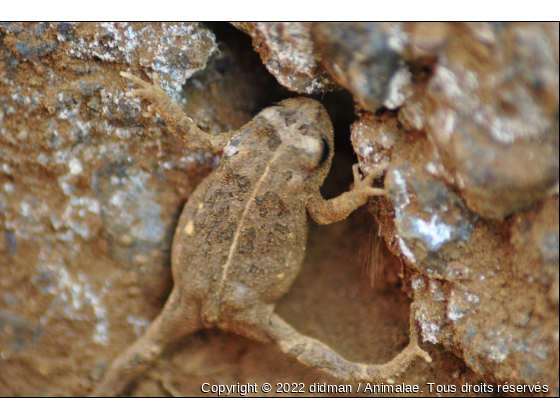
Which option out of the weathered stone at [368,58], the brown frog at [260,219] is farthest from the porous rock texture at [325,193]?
the brown frog at [260,219]

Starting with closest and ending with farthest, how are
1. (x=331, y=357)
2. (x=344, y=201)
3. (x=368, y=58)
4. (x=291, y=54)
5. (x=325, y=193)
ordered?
(x=368, y=58) < (x=291, y=54) < (x=344, y=201) < (x=331, y=357) < (x=325, y=193)

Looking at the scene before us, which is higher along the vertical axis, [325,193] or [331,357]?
[325,193]

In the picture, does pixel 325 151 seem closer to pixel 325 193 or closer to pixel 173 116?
pixel 325 193

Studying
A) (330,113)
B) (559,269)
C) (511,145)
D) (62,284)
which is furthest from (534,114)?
(62,284)

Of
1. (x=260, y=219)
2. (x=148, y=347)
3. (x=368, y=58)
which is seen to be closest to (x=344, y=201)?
(x=260, y=219)

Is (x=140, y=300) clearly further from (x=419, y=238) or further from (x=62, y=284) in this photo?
(x=419, y=238)

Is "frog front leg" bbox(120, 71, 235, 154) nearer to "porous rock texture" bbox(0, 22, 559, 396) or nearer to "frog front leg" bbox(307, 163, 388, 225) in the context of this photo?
"porous rock texture" bbox(0, 22, 559, 396)

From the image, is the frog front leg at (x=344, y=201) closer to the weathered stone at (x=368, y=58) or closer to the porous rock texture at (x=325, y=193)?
the porous rock texture at (x=325, y=193)
